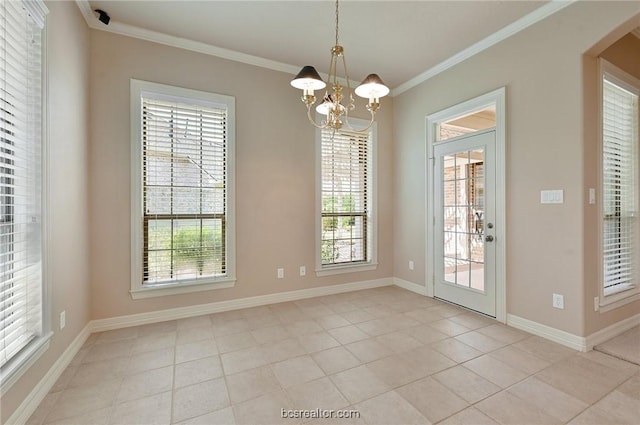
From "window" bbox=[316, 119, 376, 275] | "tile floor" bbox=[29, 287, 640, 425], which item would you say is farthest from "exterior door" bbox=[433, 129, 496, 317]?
"window" bbox=[316, 119, 376, 275]

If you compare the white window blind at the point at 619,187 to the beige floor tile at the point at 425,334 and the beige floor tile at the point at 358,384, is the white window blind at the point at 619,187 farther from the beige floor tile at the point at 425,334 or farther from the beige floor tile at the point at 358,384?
the beige floor tile at the point at 358,384

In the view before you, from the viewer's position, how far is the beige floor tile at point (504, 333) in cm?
266

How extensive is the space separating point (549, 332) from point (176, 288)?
12.3 ft

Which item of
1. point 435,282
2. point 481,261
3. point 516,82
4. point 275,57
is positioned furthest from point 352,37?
point 435,282

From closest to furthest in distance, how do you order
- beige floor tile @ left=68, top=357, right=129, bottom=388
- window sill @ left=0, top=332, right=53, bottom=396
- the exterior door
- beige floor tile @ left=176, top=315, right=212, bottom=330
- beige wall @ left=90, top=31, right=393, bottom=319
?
1. window sill @ left=0, top=332, right=53, bottom=396
2. beige floor tile @ left=68, top=357, right=129, bottom=388
3. beige wall @ left=90, top=31, right=393, bottom=319
4. beige floor tile @ left=176, top=315, right=212, bottom=330
5. the exterior door

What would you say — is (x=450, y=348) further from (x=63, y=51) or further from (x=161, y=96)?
(x=63, y=51)

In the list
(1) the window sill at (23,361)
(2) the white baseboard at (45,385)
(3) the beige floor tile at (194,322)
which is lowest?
(3) the beige floor tile at (194,322)

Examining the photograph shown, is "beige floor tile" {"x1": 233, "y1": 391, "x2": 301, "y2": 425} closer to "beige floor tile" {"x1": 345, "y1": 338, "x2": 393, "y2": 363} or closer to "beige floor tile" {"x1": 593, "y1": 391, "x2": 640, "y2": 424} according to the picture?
"beige floor tile" {"x1": 345, "y1": 338, "x2": 393, "y2": 363}

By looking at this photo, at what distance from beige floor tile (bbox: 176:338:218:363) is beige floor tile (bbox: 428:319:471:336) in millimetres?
2134

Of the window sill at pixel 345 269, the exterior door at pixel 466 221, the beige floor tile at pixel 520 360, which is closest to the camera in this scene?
the beige floor tile at pixel 520 360

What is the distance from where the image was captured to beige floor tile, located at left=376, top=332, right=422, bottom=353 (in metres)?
2.50

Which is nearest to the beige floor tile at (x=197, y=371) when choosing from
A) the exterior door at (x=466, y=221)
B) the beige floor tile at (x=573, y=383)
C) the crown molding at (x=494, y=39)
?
the beige floor tile at (x=573, y=383)

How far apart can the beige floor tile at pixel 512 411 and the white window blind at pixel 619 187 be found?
1.72m

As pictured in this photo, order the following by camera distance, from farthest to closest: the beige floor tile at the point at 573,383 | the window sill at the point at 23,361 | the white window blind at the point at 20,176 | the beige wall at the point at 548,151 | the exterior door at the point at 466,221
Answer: the exterior door at the point at 466,221
the beige wall at the point at 548,151
the beige floor tile at the point at 573,383
the white window blind at the point at 20,176
the window sill at the point at 23,361
